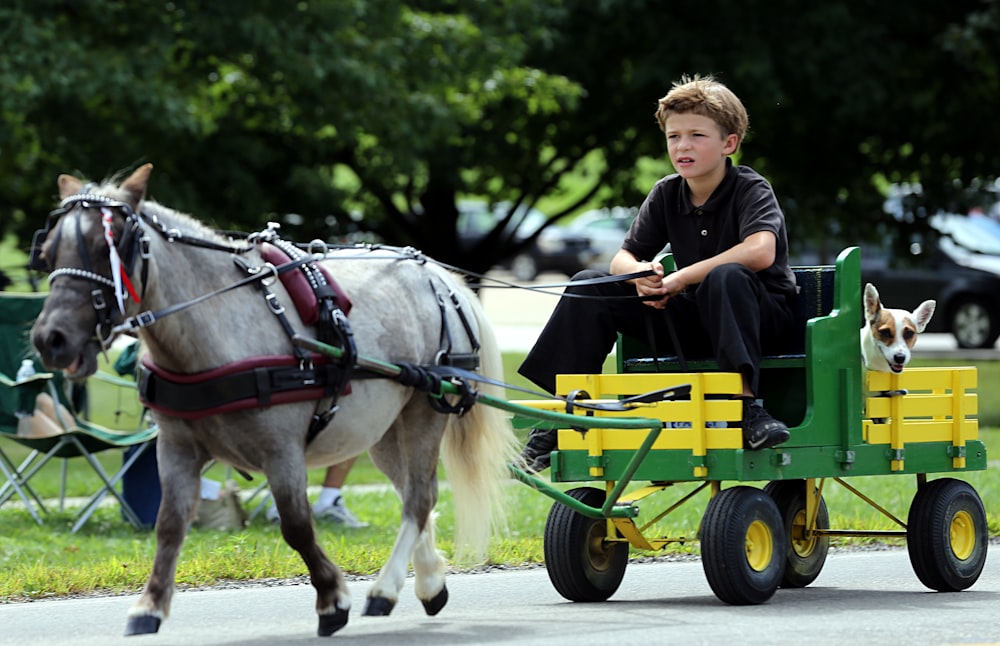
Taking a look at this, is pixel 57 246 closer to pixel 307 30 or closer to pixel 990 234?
pixel 307 30

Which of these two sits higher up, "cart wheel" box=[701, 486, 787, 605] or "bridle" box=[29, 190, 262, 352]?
"bridle" box=[29, 190, 262, 352]

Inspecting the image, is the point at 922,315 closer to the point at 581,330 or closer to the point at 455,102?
the point at 581,330

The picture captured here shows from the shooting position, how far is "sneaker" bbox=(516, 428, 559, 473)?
7461 millimetres

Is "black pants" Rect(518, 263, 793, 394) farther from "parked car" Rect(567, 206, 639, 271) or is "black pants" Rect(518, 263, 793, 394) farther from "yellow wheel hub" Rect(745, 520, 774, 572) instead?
"parked car" Rect(567, 206, 639, 271)

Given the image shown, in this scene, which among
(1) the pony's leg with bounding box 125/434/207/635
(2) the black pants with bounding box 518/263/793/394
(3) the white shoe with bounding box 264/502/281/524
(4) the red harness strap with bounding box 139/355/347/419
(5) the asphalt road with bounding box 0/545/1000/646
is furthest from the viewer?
(3) the white shoe with bounding box 264/502/281/524

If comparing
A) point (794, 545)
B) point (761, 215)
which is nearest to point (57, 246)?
point (761, 215)

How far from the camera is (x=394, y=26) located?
55.0 feet

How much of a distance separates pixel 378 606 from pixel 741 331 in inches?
72.6

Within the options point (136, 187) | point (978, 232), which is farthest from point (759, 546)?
point (978, 232)

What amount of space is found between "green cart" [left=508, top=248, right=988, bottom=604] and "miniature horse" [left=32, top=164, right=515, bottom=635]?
49 centimetres

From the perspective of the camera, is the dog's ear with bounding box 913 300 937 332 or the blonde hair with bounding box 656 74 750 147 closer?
the blonde hair with bounding box 656 74 750 147

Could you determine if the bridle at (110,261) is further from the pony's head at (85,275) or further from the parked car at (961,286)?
the parked car at (961,286)

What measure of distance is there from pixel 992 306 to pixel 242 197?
1353cm

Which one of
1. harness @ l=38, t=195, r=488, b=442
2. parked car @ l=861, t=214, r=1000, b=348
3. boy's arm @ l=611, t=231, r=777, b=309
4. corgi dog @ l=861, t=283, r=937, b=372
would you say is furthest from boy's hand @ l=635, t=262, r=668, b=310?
parked car @ l=861, t=214, r=1000, b=348
